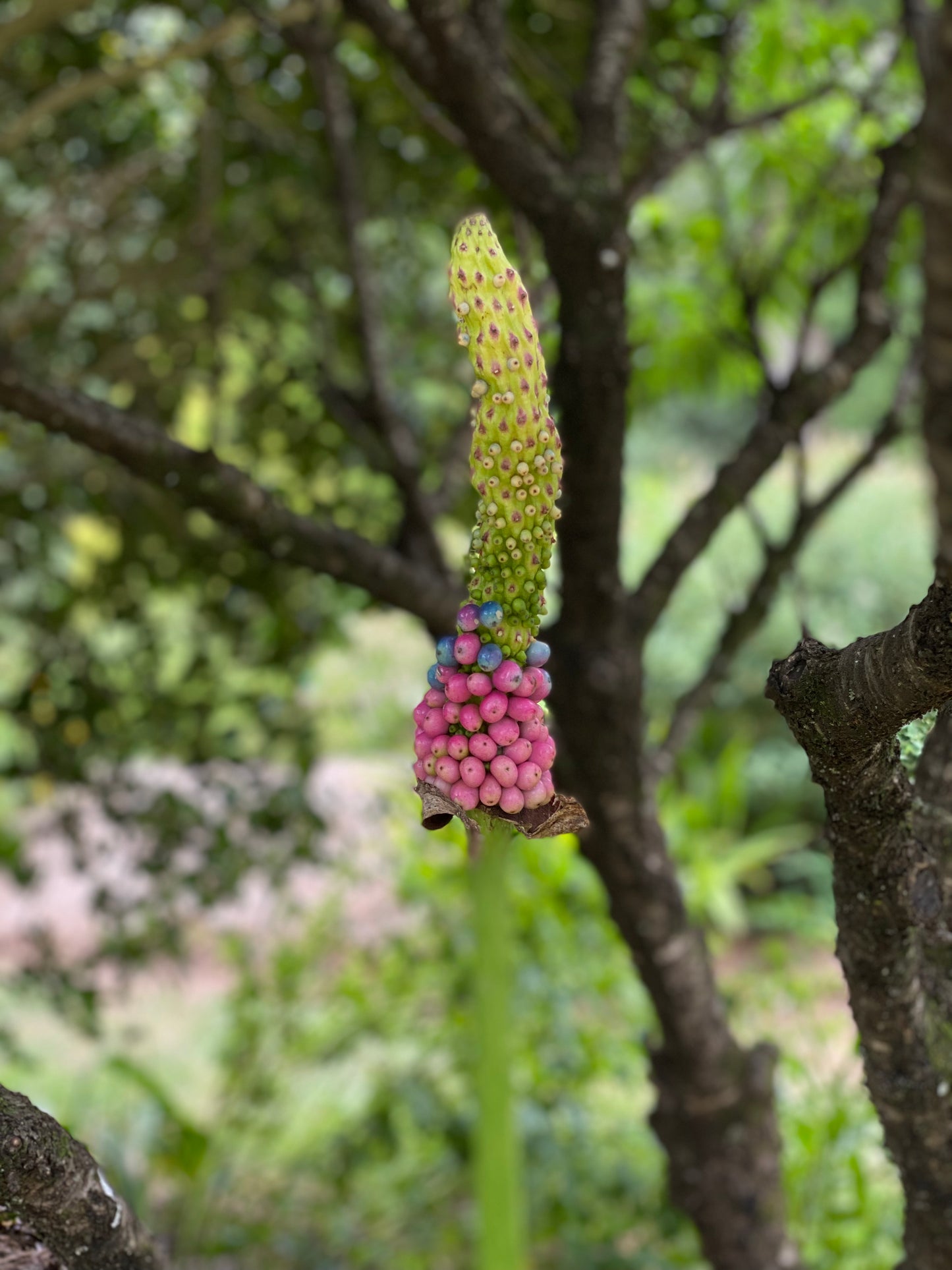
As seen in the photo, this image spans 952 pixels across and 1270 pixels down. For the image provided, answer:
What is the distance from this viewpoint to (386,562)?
1012 millimetres

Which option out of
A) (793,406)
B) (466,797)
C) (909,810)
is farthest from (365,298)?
(466,797)

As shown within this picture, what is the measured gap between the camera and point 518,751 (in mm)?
397

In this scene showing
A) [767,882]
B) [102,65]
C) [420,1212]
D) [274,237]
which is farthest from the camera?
[767,882]

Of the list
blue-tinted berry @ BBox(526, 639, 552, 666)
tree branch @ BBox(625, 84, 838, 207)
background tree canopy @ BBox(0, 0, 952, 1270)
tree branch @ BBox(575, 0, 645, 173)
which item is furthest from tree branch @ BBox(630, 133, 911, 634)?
blue-tinted berry @ BBox(526, 639, 552, 666)

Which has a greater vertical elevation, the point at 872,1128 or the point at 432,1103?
the point at 432,1103

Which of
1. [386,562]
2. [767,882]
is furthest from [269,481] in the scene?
[767,882]

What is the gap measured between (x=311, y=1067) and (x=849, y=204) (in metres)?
1.61

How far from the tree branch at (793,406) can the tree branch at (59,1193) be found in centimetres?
59

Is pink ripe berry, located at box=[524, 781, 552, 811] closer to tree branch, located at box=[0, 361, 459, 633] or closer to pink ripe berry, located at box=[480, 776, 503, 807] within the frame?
pink ripe berry, located at box=[480, 776, 503, 807]

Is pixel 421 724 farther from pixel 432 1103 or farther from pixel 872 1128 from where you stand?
pixel 432 1103

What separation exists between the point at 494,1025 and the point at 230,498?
0.58 metres

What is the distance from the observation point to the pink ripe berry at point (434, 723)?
413mm

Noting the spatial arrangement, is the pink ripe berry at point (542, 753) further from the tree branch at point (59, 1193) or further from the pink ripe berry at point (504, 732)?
the tree branch at point (59, 1193)

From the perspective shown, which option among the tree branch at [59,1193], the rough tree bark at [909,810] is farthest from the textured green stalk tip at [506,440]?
the tree branch at [59,1193]
